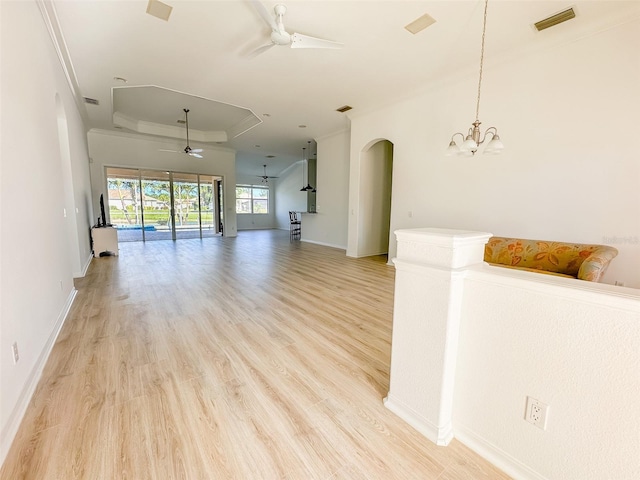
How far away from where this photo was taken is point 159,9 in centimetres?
281

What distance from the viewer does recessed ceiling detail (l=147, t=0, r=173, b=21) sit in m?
2.73

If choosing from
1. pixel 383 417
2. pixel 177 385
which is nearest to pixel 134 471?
pixel 177 385

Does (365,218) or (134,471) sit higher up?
(365,218)

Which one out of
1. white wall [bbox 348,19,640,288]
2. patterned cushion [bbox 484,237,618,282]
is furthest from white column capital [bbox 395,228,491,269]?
white wall [bbox 348,19,640,288]

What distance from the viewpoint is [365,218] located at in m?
6.35

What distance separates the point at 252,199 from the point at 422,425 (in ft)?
44.7

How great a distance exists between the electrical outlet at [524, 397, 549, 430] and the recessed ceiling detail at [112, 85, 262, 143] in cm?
646

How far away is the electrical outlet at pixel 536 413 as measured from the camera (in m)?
1.10

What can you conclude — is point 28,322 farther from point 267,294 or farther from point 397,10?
point 397,10

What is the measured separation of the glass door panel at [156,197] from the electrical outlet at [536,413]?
32.4 ft

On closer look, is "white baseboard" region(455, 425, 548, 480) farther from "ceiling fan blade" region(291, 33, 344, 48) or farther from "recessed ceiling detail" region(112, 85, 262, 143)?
"recessed ceiling detail" region(112, 85, 262, 143)

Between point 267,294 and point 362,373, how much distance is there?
198 cm

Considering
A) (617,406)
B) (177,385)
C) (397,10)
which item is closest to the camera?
(617,406)

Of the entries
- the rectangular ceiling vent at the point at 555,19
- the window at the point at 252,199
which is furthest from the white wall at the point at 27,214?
the window at the point at 252,199
